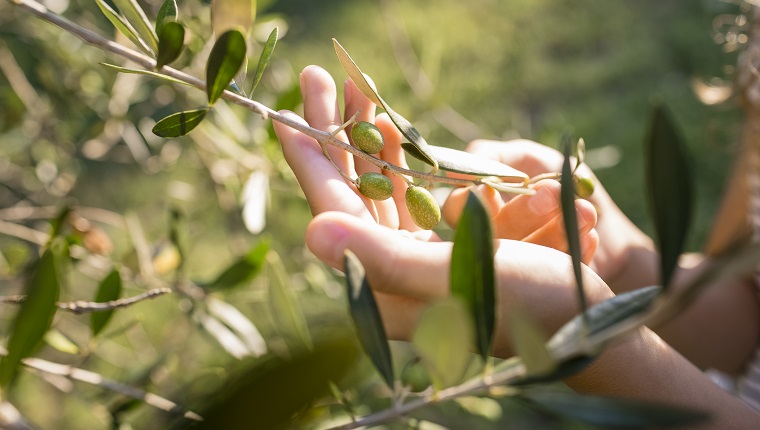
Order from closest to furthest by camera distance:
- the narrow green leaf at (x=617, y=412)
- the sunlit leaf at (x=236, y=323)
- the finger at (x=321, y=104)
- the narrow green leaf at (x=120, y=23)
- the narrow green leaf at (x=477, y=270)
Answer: the narrow green leaf at (x=617, y=412)
the narrow green leaf at (x=477, y=270)
the narrow green leaf at (x=120, y=23)
the finger at (x=321, y=104)
the sunlit leaf at (x=236, y=323)

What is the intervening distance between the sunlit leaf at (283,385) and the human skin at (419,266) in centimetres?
17

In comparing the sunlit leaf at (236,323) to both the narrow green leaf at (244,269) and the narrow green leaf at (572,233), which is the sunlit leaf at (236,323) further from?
the narrow green leaf at (572,233)

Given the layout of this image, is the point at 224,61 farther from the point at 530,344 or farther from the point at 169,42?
the point at 530,344

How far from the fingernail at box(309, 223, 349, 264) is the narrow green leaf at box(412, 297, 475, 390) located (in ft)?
0.53

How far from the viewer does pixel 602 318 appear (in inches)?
15.2

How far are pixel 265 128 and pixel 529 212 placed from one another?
0.54 metres

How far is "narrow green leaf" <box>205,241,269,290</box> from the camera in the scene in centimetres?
85

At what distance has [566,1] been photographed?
8.92ft

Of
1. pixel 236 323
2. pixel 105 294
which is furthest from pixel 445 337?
pixel 236 323

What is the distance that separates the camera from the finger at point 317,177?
0.58m

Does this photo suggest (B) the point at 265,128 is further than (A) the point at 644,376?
Yes

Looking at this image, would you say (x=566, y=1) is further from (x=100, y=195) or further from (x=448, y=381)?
(x=448, y=381)

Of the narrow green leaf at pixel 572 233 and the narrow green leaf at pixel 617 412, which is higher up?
the narrow green leaf at pixel 572 233

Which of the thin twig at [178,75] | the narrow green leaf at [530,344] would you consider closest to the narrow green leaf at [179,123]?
the thin twig at [178,75]
